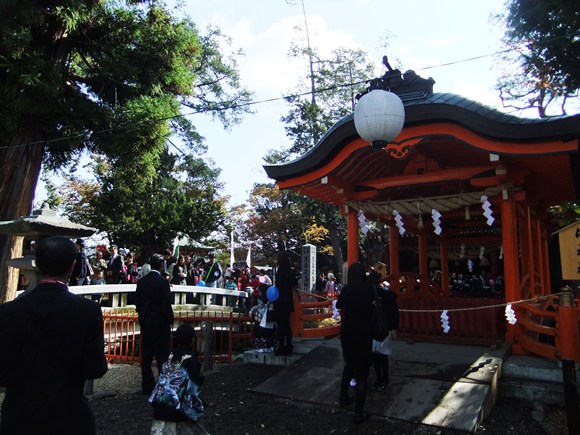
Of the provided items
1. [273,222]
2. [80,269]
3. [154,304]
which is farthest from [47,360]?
[273,222]

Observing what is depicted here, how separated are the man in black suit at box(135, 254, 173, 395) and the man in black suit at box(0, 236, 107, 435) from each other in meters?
4.11

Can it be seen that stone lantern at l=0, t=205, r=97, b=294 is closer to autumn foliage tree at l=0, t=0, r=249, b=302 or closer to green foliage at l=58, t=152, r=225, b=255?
autumn foliage tree at l=0, t=0, r=249, b=302

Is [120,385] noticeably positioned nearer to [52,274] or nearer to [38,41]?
[52,274]

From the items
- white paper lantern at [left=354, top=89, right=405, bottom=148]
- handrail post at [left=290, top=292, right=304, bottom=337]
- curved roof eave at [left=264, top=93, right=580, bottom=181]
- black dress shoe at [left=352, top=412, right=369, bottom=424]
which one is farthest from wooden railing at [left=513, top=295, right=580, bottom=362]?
handrail post at [left=290, top=292, right=304, bottom=337]

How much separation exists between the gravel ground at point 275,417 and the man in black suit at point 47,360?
3150 mm

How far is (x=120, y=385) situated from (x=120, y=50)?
429 inches

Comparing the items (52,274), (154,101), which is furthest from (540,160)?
(154,101)

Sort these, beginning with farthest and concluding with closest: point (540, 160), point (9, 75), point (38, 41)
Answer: point (38, 41) < point (9, 75) < point (540, 160)

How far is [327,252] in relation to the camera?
3441cm

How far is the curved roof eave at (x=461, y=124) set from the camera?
5857mm

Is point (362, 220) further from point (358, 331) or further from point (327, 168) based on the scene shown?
point (358, 331)

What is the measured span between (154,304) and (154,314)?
15 centimetres

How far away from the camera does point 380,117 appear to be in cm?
580

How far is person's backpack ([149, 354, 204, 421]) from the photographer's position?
11.1ft
